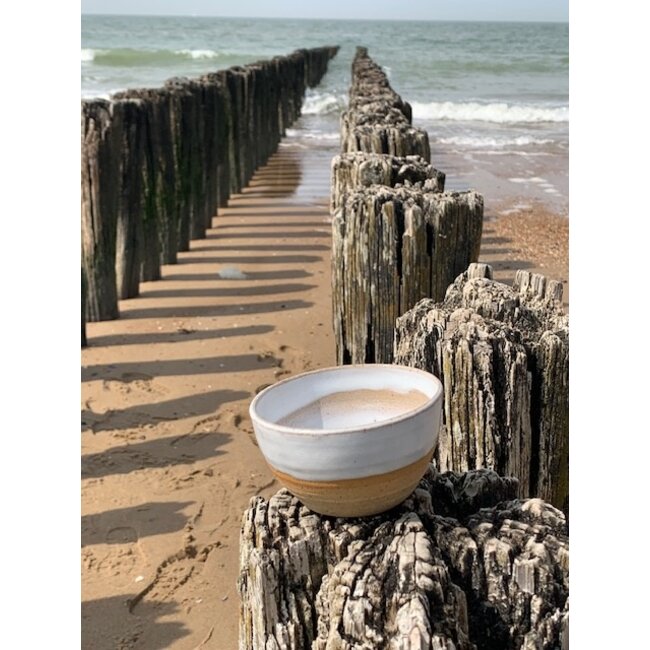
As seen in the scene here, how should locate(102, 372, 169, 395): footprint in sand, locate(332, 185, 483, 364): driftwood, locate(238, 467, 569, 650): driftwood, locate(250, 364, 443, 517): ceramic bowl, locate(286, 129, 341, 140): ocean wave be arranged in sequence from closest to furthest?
locate(238, 467, 569, 650): driftwood < locate(250, 364, 443, 517): ceramic bowl < locate(332, 185, 483, 364): driftwood < locate(102, 372, 169, 395): footprint in sand < locate(286, 129, 341, 140): ocean wave

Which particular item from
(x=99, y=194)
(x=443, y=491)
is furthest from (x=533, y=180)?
(x=443, y=491)

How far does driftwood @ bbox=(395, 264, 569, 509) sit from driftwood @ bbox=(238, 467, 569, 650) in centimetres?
44

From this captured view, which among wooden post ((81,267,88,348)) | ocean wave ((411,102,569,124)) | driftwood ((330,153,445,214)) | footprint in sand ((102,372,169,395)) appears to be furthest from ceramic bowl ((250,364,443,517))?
ocean wave ((411,102,569,124))

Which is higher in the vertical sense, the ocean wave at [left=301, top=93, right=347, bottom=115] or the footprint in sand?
the ocean wave at [left=301, top=93, right=347, bottom=115]

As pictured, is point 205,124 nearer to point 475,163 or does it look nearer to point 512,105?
point 475,163

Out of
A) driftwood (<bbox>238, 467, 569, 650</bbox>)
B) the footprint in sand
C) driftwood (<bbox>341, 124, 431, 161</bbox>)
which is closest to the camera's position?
driftwood (<bbox>238, 467, 569, 650</bbox>)

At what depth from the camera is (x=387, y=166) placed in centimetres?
363

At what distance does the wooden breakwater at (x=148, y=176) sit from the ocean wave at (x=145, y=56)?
35540mm

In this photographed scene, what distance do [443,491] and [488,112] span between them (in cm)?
2334

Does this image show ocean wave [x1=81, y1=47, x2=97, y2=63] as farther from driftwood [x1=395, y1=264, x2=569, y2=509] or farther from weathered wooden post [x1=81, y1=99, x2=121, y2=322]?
driftwood [x1=395, y1=264, x2=569, y2=509]

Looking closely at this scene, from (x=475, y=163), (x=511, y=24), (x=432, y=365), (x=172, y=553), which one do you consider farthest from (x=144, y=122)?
(x=511, y=24)

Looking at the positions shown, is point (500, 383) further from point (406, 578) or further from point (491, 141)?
point (491, 141)

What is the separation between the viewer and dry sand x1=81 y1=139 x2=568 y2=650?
3.40m

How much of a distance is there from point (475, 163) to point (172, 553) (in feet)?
38.2
